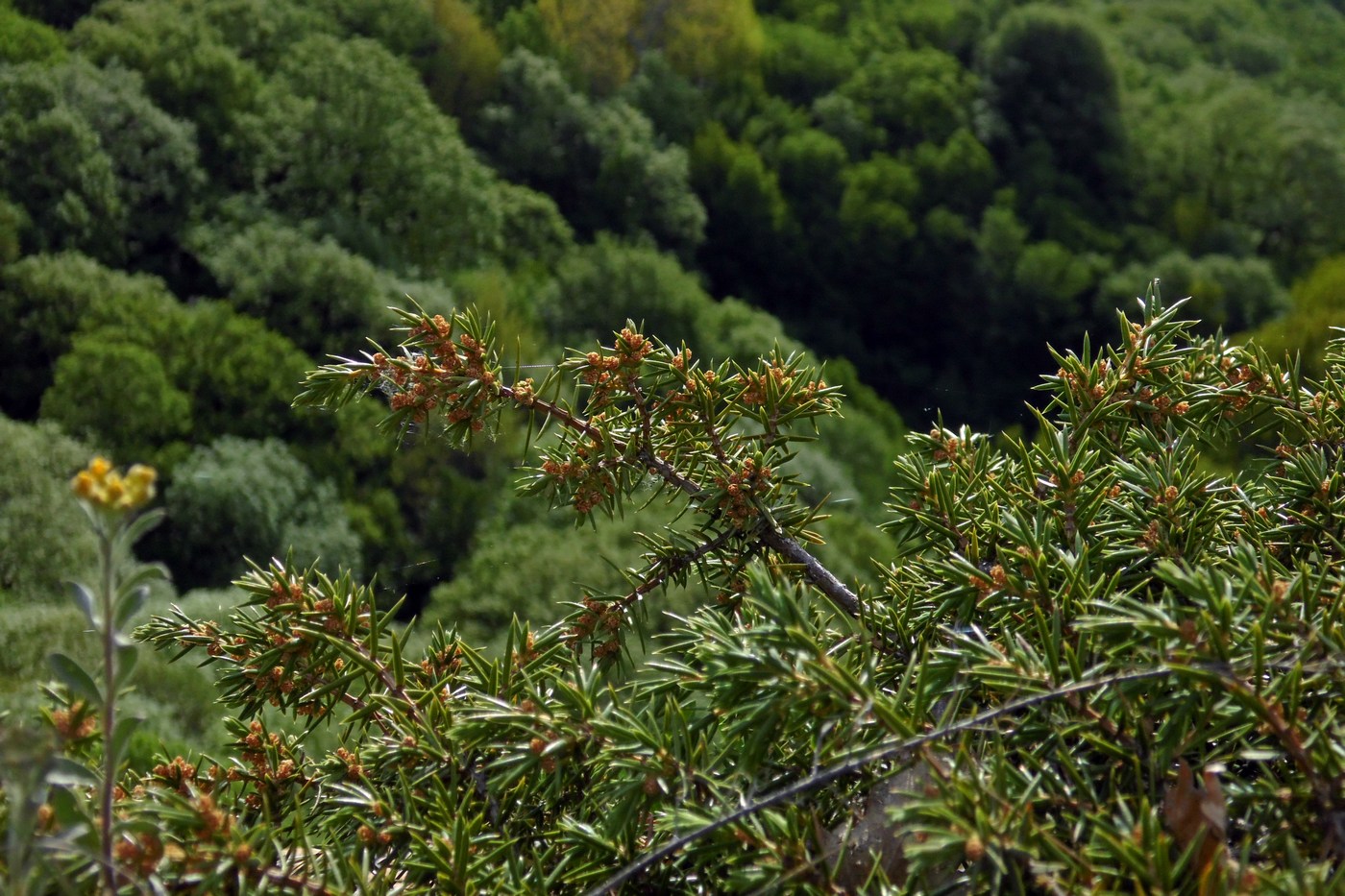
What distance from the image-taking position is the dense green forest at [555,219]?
19422 millimetres

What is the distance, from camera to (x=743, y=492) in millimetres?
1860

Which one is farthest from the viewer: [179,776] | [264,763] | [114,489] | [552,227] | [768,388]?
[552,227]

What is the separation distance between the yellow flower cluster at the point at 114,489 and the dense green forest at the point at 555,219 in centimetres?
471

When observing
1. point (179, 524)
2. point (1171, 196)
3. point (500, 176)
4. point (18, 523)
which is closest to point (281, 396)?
point (179, 524)

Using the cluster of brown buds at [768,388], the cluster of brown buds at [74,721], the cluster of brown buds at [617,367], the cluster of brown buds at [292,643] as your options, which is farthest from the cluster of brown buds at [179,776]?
the cluster of brown buds at [768,388]

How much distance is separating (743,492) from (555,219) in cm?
2973

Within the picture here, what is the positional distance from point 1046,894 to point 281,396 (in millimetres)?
21527

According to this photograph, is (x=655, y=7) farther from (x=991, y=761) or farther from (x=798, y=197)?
(x=991, y=761)

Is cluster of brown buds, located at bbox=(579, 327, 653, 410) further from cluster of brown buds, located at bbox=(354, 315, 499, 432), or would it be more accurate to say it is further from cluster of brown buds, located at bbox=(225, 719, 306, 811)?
cluster of brown buds, located at bbox=(225, 719, 306, 811)

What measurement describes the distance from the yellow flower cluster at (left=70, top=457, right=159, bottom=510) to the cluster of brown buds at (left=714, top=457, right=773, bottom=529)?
1.01m

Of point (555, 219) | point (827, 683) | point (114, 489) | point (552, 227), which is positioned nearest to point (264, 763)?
point (114, 489)

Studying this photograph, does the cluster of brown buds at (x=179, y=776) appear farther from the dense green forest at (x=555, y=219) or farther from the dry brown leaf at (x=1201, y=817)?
the dense green forest at (x=555, y=219)

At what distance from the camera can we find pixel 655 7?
33375 millimetres

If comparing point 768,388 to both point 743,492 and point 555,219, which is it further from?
point 555,219
